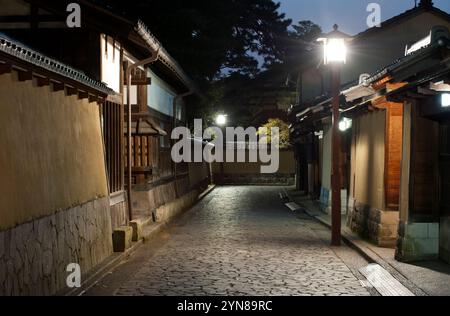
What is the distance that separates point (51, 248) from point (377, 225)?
9986mm

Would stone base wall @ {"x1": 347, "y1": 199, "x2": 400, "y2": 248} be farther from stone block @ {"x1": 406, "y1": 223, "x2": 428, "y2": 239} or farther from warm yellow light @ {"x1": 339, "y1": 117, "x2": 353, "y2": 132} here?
warm yellow light @ {"x1": 339, "y1": 117, "x2": 353, "y2": 132}

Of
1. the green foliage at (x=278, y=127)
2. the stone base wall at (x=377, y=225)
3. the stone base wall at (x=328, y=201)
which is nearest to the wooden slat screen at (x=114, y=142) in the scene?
the stone base wall at (x=377, y=225)

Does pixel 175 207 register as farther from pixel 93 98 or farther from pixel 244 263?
pixel 93 98

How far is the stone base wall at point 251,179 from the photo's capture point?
54625 millimetres

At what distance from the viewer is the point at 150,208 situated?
20984mm

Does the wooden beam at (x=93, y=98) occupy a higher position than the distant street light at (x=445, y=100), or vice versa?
the wooden beam at (x=93, y=98)

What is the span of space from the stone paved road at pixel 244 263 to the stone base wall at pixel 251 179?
1228 inches

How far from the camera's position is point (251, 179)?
180 ft

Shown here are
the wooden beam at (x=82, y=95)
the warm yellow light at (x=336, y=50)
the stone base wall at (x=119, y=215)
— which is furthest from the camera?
the warm yellow light at (x=336, y=50)

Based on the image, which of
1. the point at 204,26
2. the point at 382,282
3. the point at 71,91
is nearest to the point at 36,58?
the point at 71,91

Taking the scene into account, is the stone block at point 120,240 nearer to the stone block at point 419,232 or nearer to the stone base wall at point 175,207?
the stone base wall at point 175,207

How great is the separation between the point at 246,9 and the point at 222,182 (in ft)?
56.3

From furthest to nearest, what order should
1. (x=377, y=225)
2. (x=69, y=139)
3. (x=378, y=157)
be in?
(x=378, y=157), (x=377, y=225), (x=69, y=139)
